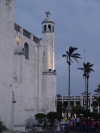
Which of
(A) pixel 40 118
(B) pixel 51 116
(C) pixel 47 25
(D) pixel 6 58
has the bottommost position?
(A) pixel 40 118

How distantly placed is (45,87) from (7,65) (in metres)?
17.9

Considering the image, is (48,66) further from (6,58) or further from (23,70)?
(6,58)

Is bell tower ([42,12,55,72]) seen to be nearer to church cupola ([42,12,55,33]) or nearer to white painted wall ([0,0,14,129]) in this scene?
church cupola ([42,12,55,33])

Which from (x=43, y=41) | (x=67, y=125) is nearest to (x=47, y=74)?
(x=43, y=41)

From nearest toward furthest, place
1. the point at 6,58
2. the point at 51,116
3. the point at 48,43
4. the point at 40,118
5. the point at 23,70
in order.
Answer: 1. the point at 6,58
2. the point at 23,70
3. the point at 40,118
4. the point at 51,116
5. the point at 48,43

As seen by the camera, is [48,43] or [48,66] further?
[48,43]

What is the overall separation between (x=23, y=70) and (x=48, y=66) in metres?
9.51

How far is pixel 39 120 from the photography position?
4116 centimetres

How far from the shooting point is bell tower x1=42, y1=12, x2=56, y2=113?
150 ft

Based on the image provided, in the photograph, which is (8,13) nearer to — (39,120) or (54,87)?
(39,120)

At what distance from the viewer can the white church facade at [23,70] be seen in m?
27.8

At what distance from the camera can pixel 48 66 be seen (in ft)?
153

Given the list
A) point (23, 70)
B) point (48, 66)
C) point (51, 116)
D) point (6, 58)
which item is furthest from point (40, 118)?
point (6, 58)

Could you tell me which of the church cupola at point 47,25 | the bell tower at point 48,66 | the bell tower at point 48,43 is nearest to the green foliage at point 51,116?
the bell tower at point 48,66
